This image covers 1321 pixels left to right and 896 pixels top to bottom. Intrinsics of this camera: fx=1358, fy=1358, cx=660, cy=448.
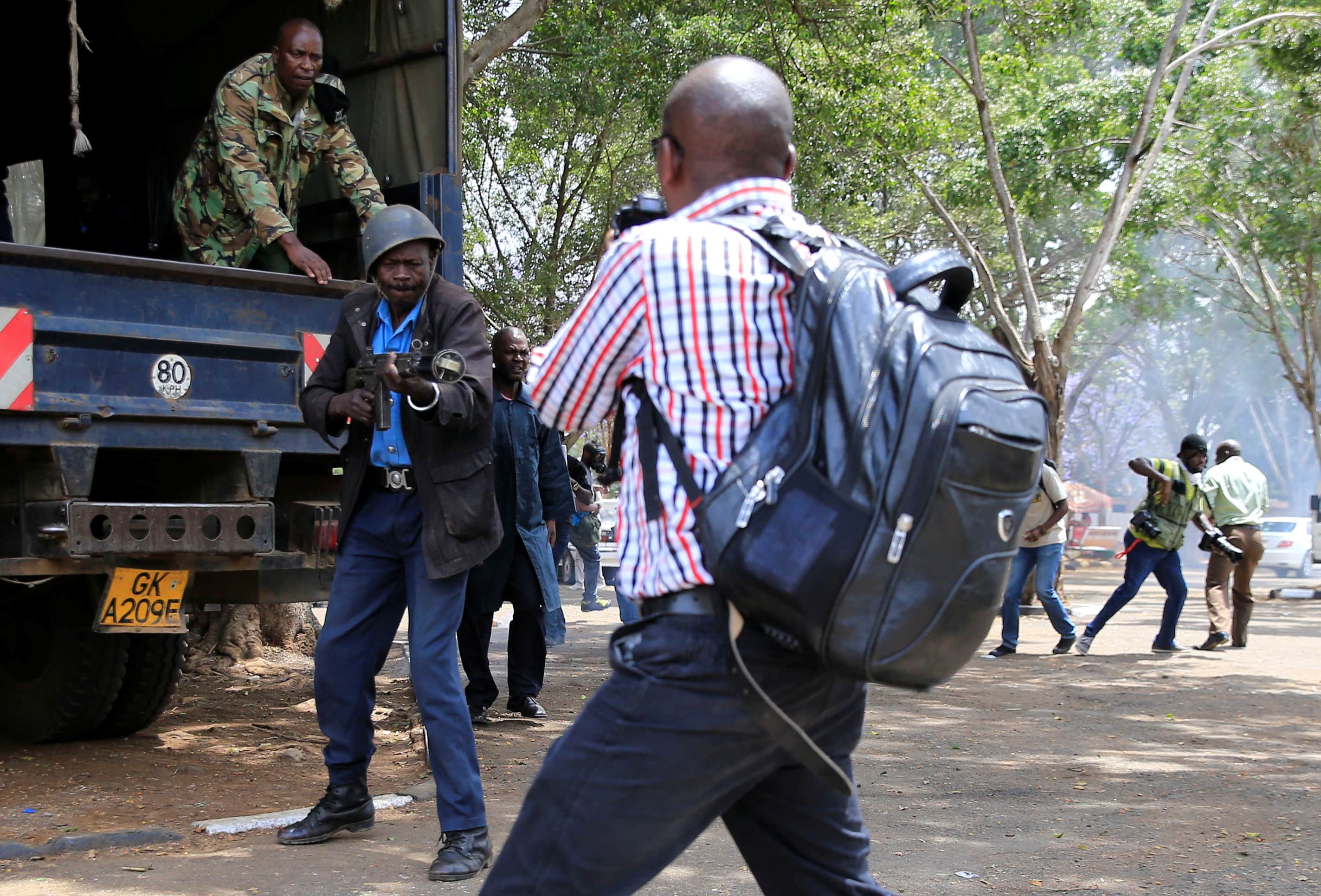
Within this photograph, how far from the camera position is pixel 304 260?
17.0ft

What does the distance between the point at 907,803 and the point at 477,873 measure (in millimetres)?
1992

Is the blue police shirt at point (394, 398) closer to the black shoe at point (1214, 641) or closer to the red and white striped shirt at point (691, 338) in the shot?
the red and white striped shirt at point (691, 338)

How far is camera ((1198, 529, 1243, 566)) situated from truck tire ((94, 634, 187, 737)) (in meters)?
→ 8.64

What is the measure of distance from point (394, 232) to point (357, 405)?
1.87ft

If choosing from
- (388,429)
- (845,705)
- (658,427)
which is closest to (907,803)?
Result: (388,429)

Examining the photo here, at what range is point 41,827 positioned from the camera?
4414mm

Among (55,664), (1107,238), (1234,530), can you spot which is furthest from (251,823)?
(1107,238)

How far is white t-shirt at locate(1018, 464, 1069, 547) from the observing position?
9.91 metres

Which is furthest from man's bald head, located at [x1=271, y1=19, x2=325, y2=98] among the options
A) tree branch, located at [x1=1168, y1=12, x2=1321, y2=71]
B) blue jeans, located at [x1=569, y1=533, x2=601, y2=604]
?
tree branch, located at [x1=1168, y1=12, x2=1321, y2=71]

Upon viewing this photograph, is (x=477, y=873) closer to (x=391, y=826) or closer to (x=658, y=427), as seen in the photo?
(x=391, y=826)

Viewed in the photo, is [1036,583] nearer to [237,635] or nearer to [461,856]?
[237,635]

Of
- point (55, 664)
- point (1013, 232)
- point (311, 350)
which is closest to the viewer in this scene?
point (311, 350)

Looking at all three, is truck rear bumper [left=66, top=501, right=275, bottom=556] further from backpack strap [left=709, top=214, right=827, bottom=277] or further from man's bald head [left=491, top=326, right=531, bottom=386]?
backpack strap [left=709, top=214, right=827, bottom=277]

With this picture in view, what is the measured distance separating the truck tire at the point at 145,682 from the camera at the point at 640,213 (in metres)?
4.05
